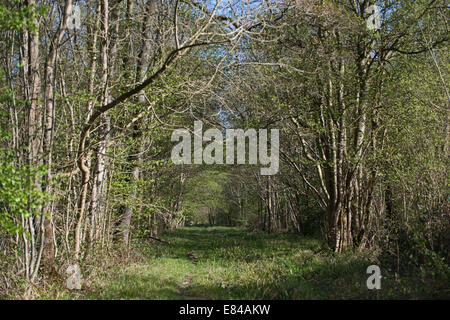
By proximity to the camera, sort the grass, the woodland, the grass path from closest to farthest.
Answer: the woodland → the grass → the grass path

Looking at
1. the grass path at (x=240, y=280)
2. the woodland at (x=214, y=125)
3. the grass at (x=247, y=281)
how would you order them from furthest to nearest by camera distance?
the grass path at (x=240, y=280) < the grass at (x=247, y=281) < the woodland at (x=214, y=125)

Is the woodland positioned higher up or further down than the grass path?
higher up

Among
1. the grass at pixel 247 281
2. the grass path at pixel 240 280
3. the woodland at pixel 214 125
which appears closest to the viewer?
the woodland at pixel 214 125

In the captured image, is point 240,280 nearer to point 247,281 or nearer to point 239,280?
point 239,280

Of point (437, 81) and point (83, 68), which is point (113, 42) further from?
point (437, 81)

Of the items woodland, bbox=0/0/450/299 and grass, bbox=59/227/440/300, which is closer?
woodland, bbox=0/0/450/299

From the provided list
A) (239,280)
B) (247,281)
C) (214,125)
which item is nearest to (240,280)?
(239,280)

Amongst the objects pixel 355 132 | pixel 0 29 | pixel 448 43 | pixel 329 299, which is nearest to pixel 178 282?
pixel 329 299

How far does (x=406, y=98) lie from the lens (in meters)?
10.6

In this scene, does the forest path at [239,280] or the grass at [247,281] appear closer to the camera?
the grass at [247,281]

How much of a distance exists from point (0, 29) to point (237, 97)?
6019 millimetres

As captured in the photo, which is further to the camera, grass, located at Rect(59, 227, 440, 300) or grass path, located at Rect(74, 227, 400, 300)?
grass path, located at Rect(74, 227, 400, 300)

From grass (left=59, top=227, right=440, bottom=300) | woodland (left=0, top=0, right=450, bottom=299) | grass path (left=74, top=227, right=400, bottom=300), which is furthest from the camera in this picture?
grass path (left=74, top=227, right=400, bottom=300)

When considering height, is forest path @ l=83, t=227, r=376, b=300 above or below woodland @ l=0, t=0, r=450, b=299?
below
